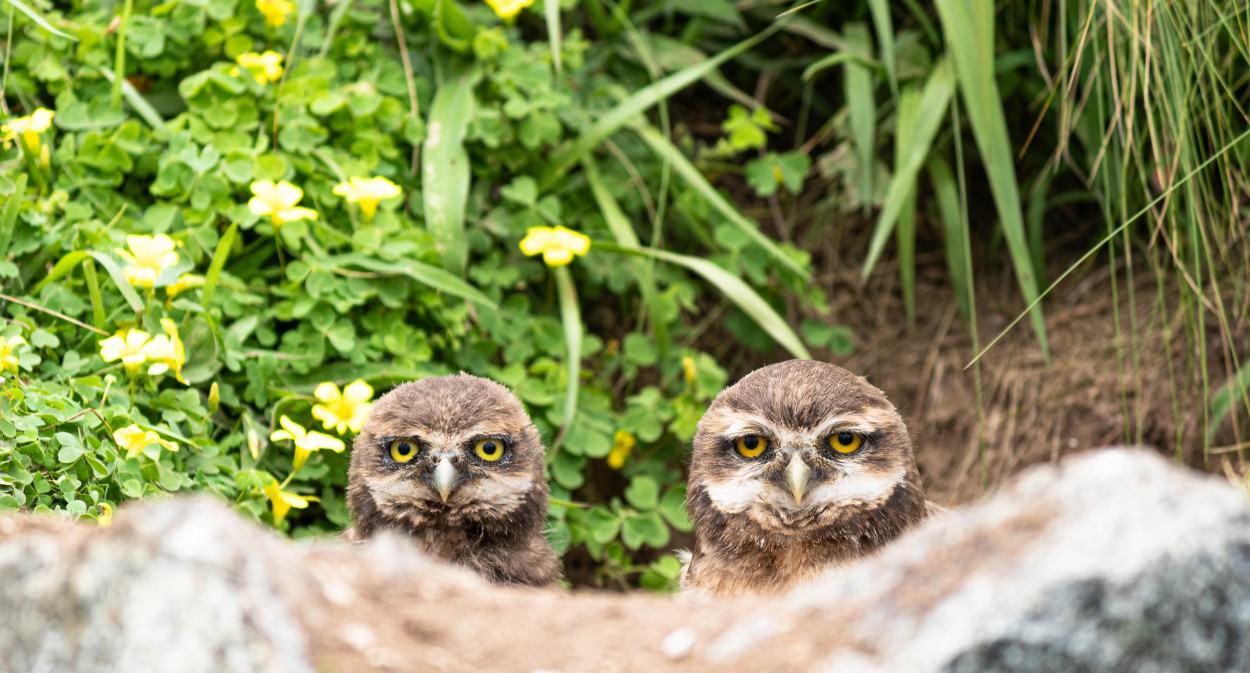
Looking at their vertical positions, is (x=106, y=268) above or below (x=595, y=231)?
above

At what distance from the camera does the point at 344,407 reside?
3723mm

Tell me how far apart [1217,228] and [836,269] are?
1.80m

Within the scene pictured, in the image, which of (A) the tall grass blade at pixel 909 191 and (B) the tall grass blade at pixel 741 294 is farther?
(A) the tall grass blade at pixel 909 191

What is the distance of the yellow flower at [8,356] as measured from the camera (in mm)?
3117

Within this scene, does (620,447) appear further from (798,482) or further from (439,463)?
(798,482)

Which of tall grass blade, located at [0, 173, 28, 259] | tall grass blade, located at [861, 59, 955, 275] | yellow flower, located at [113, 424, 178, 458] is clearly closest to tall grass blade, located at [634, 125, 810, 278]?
tall grass blade, located at [861, 59, 955, 275]

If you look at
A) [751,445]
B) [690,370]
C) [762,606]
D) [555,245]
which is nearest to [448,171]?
[555,245]

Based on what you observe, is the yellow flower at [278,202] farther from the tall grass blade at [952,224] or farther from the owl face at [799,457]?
the tall grass blade at [952,224]

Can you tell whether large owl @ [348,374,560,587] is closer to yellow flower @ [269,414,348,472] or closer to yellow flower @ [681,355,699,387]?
yellow flower @ [269,414,348,472]

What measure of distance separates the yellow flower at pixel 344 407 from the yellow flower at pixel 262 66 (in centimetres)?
117

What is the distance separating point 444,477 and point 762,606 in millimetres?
1707

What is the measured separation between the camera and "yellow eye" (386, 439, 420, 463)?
363cm

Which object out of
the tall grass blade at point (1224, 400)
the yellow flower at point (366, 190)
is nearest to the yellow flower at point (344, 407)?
the yellow flower at point (366, 190)

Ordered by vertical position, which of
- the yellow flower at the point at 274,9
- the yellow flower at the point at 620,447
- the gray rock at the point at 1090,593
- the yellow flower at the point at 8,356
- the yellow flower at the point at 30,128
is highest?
the gray rock at the point at 1090,593
